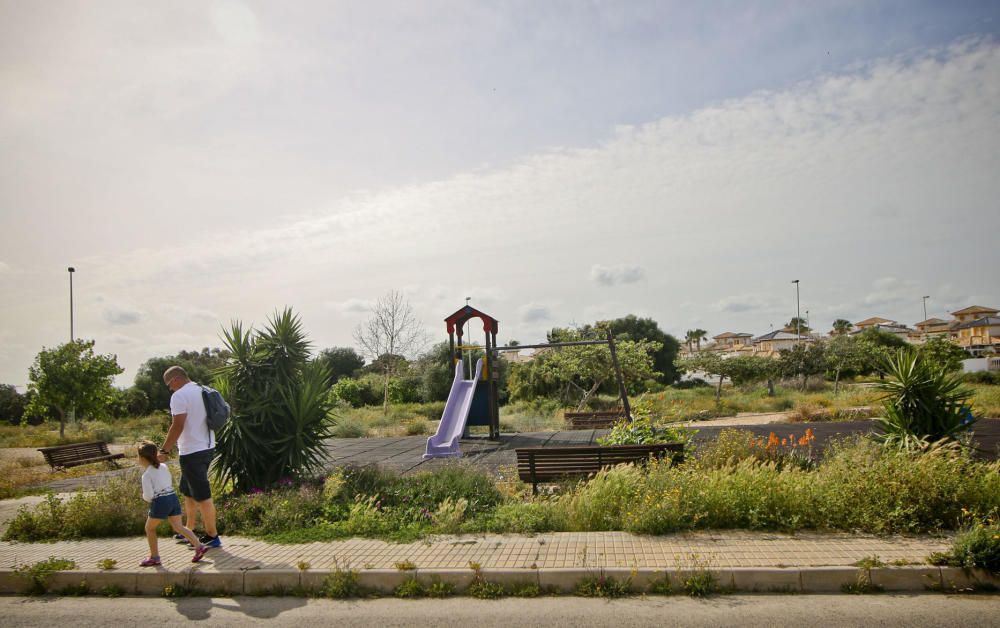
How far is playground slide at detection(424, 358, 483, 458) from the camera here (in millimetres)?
14922

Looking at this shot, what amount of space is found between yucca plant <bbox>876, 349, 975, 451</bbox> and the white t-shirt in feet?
29.6

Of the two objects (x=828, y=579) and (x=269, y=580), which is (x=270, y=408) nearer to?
(x=269, y=580)

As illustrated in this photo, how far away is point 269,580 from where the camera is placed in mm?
5934

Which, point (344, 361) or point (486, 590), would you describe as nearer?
point (486, 590)

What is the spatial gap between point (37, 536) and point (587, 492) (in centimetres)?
668

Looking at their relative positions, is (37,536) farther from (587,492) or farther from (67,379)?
(67,379)

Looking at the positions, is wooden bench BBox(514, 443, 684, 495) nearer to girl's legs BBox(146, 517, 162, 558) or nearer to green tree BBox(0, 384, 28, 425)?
girl's legs BBox(146, 517, 162, 558)

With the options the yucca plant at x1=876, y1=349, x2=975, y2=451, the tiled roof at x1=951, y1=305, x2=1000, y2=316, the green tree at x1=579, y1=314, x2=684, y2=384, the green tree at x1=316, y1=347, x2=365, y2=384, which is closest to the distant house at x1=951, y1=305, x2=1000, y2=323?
the tiled roof at x1=951, y1=305, x2=1000, y2=316

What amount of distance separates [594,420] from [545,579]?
13097 mm

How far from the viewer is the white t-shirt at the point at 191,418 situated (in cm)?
691

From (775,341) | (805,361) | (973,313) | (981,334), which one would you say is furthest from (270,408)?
(973,313)

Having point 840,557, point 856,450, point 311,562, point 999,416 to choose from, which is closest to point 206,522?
point 311,562

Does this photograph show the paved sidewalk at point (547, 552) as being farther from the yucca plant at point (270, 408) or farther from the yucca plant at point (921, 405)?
the yucca plant at point (921, 405)

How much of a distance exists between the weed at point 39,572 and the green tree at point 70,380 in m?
19.3
